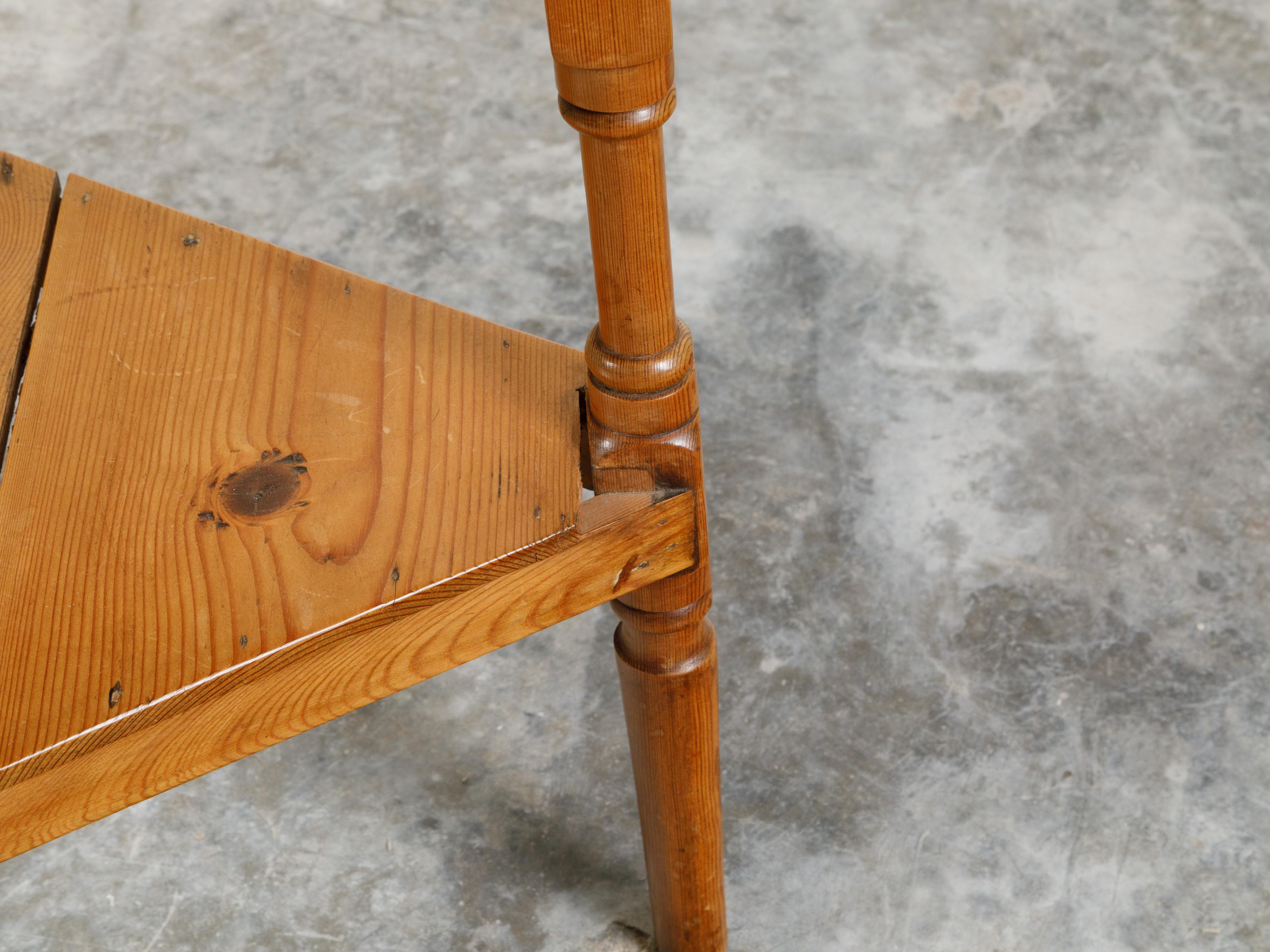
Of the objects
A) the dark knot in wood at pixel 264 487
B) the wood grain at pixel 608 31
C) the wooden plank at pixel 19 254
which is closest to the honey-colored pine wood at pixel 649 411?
the wood grain at pixel 608 31

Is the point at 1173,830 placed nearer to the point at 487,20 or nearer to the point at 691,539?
the point at 691,539

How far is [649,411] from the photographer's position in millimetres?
914

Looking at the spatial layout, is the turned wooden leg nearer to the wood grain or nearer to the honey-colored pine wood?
the honey-colored pine wood

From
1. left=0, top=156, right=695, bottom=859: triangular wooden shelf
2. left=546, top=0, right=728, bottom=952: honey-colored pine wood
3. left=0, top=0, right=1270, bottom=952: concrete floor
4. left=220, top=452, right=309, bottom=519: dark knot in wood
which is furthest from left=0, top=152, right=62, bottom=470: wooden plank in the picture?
left=0, top=0, right=1270, bottom=952: concrete floor

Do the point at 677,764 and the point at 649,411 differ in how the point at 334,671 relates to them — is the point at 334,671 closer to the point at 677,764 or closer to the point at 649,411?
the point at 649,411

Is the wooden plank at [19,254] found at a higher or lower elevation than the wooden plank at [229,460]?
higher

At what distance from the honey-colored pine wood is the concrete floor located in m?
0.31

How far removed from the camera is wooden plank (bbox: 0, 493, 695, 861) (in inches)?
31.3

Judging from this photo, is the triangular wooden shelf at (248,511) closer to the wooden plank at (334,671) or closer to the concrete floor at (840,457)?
the wooden plank at (334,671)

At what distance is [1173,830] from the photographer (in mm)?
1533

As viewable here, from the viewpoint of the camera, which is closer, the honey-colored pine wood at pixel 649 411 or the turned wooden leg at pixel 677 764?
the honey-colored pine wood at pixel 649 411

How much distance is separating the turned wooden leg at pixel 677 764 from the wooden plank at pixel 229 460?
21 cm

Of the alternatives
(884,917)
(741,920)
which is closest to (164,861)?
(741,920)

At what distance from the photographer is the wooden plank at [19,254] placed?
39.3 inches
